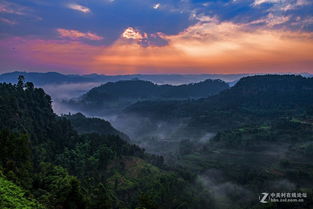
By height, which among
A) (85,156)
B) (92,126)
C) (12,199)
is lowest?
(92,126)

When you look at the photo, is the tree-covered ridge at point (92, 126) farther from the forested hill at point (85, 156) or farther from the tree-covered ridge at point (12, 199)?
the tree-covered ridge at point (12, 199)

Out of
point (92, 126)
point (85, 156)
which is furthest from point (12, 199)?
point (92, 126)

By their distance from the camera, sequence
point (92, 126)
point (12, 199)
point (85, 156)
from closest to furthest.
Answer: point (12, 199)
point (85, 156)
point (92, 126)

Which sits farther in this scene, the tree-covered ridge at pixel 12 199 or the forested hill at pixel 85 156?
the forested hill at pixel 85 156

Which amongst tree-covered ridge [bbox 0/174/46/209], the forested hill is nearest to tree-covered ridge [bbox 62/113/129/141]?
the forested hill

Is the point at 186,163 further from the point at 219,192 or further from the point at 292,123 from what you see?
the point at 292,123

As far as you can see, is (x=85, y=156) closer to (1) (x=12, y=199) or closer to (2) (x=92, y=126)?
(1) (x=12, y=199)

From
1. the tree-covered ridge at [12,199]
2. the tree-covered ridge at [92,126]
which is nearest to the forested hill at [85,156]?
the tree-covered ridge at [12,199]

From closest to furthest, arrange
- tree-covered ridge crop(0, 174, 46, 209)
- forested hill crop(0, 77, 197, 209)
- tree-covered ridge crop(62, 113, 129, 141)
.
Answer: tree-covered ridge crop(0, 174, 46, 209) → forested hill crop(0, 77, 197, 209) → tree-covered ridge crop(62, 113, 129, 141)

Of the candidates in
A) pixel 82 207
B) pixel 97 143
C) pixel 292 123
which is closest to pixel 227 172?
pixel 97 143

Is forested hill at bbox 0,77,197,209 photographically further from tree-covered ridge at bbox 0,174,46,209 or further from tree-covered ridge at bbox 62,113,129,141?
tree-covered ridge at bbox 62,113,129,141

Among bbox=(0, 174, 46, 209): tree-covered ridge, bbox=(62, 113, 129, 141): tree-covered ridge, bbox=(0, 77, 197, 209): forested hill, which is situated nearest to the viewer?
bbox=(0, 174, 46, 209): tree-covered ridge
